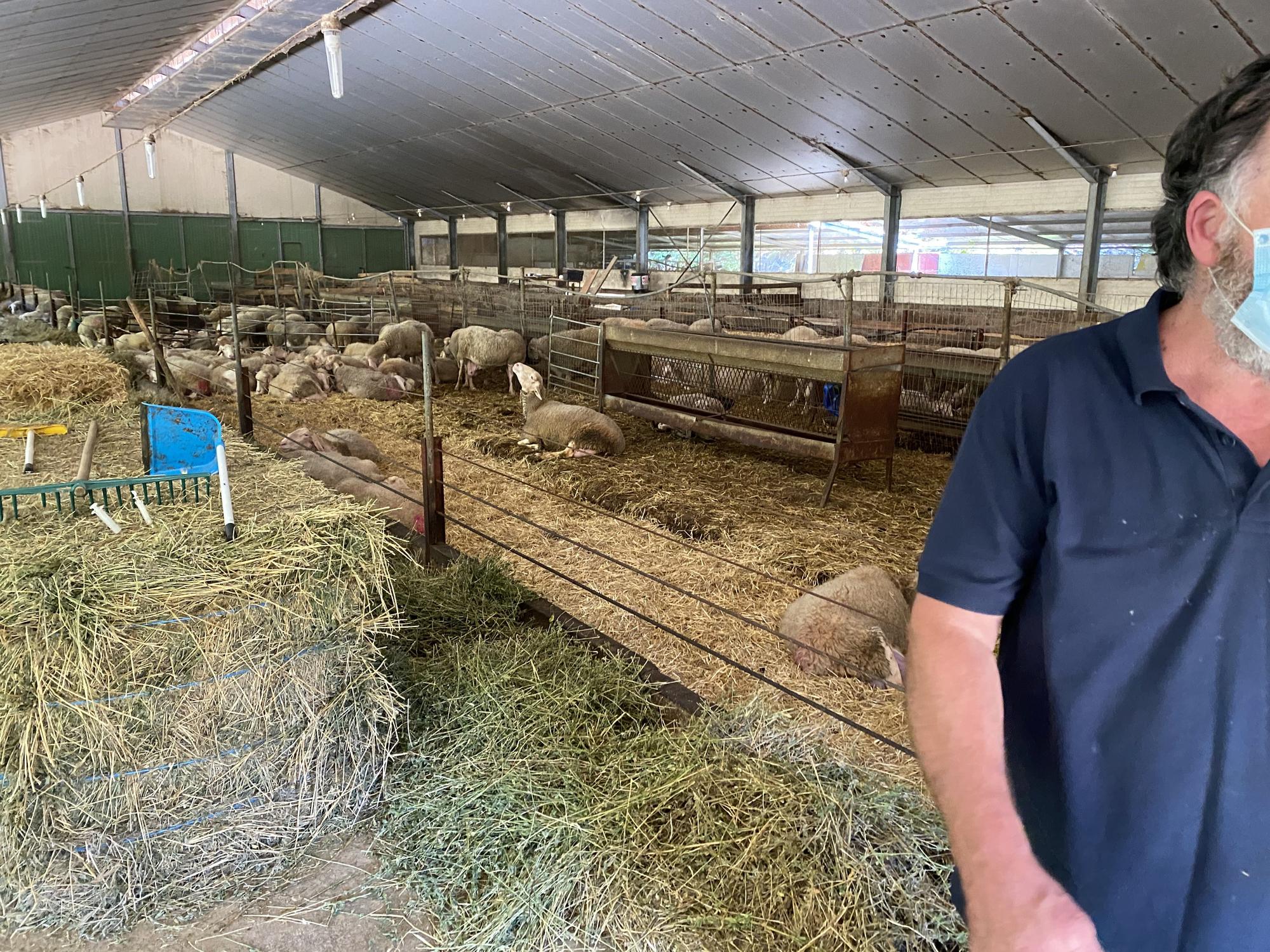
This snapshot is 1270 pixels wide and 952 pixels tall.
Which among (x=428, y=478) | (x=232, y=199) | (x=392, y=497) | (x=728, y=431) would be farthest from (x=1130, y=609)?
(x=232, y=199)

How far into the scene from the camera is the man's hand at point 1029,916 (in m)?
1.19

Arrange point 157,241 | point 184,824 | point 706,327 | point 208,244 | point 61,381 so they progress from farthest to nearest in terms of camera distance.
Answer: point 208,244 → point 157,241 → point 706,327 → point 61,381 → point 184,824

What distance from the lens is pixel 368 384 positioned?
12.4 m

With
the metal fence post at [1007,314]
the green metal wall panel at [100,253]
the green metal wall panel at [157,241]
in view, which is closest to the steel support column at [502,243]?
the green metal wall panel at [157,241]

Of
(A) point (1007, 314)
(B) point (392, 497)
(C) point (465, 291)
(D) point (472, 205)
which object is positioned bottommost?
(B) point (392, 497)

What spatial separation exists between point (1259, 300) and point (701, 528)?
227 inches

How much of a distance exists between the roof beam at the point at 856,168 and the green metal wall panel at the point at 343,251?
21.7 metres

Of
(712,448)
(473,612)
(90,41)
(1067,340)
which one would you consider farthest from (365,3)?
(1067,340)

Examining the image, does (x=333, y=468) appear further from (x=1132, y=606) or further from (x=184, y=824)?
(x=1132, y=606)

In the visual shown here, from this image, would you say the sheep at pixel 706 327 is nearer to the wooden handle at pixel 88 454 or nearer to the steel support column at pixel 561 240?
the wooden handle at pixel 88 454

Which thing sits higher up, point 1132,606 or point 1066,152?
point 1066,152

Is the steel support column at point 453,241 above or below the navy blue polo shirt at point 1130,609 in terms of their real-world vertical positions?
above

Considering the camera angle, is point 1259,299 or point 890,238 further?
point 890,238

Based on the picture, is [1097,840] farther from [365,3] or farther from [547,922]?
[365,3]
